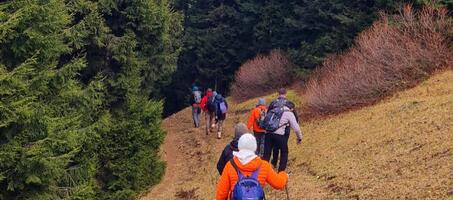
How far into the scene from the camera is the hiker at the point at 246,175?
21.5 feet

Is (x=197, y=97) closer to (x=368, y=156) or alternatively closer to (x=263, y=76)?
(x=263, y=76)

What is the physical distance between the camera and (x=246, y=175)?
6617 mm

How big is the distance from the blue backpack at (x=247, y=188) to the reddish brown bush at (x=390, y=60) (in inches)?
573

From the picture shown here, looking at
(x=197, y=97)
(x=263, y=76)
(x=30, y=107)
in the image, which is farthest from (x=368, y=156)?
(x=263, y=76)

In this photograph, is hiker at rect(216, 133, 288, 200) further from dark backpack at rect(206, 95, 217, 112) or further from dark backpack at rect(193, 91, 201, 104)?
dark backpack at rect(193, 91, 201, 104)

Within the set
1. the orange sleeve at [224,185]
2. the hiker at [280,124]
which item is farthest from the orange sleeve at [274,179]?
the hiker at [280,124]

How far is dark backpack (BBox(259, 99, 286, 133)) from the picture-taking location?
479 inches

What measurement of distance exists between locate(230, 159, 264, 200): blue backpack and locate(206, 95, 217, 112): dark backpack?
47.9 feet

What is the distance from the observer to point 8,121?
1085cm

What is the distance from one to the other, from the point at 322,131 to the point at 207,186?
4950 mm

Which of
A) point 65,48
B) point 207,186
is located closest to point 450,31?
point 207,186

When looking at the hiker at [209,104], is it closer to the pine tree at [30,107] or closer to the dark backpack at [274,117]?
the pine tree at [30,107]

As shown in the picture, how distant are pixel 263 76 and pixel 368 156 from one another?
21.5 meters

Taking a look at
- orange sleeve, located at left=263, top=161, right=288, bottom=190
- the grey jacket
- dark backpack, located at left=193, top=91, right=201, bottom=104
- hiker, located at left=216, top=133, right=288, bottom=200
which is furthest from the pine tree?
dark backpack, located at left=193, top=91, right=201, bottom=104
